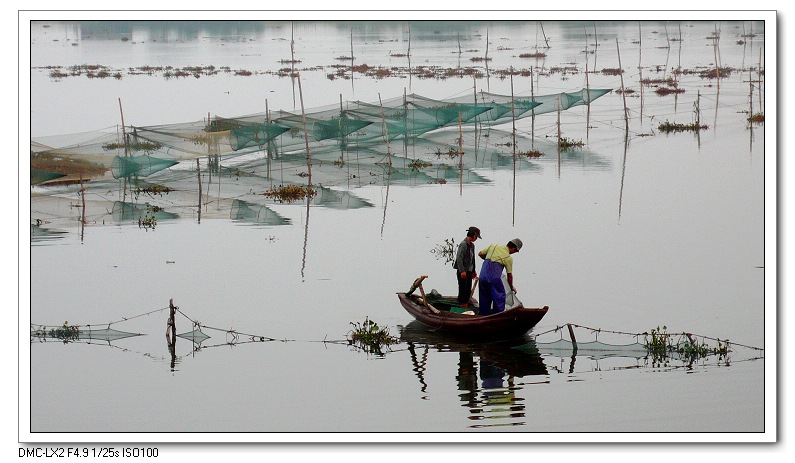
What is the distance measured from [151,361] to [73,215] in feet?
29.9

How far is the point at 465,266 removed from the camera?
569 inches

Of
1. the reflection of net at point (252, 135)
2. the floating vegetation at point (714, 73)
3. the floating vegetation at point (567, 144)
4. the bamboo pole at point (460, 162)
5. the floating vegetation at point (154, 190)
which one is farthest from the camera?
the floating vegetation at point (714, 73)

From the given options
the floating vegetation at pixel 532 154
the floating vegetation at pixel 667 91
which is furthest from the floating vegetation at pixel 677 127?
the floating vegetation at pixel 667 91

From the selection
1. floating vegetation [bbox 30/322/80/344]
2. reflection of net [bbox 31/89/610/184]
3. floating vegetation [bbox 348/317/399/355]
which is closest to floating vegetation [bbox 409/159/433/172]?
reflection of net [bbox 31/89/610/184]

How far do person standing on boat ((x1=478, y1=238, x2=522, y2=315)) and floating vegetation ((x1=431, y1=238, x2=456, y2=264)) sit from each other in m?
4.53

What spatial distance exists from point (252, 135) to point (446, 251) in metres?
8.37

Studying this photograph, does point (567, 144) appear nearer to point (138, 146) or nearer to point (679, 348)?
point (138, 146)

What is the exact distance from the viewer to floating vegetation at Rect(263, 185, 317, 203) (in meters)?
24.2

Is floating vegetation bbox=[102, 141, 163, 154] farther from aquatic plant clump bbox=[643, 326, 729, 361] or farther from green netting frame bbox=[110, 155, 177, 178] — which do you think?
aquatic plant clump bbox=[643, 326, 729, 361]

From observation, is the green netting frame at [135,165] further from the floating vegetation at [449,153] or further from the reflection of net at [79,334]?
the reflection of net at [79,334]

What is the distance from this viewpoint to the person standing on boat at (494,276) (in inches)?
536

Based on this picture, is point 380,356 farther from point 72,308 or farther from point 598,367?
point 72,308
